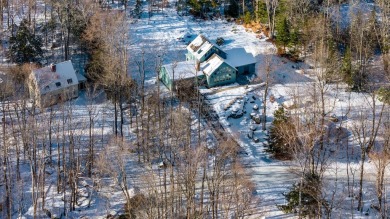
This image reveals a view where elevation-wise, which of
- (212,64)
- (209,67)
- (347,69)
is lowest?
(209,67)

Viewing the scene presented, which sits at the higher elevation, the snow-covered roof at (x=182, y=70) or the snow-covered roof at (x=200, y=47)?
the snow-covered roof at (x=200, y=47)

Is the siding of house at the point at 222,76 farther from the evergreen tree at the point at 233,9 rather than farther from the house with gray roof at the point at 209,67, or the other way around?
the evergreen tree at the point at 233,9

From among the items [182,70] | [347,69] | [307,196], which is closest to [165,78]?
[182,70]

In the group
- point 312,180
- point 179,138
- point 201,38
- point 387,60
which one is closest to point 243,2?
point 201,38

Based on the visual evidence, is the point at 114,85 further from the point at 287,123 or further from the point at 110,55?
the point at 287,123

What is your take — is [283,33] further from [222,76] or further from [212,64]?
[212,64]

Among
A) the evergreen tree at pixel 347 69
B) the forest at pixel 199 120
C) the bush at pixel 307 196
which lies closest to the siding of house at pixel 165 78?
the forest at pixel 199 120
